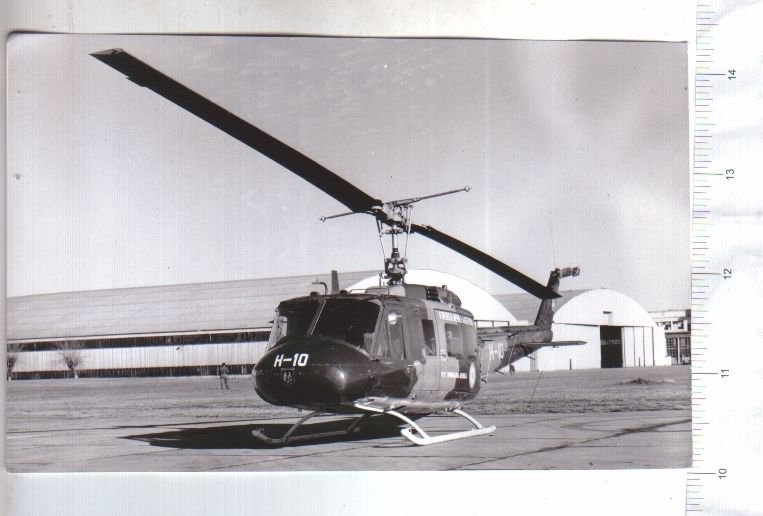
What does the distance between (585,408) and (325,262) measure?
2.96 meters

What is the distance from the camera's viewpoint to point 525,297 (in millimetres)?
6375

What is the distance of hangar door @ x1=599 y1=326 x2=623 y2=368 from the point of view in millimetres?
6895

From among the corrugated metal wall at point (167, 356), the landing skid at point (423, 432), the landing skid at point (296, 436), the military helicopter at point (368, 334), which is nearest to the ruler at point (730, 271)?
the military helicopter at point (368, 334)

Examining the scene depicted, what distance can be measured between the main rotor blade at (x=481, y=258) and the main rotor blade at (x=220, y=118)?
0.99 metres

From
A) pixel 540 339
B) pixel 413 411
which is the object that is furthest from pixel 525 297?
pixel 413 411

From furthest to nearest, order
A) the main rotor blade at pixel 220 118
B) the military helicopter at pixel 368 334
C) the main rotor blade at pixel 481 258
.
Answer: the main rotor blade at pixel 481 258 → the military helicopter at pixel 368 334 → the main rotor blade at pixel 220 118

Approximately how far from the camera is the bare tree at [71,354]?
6457 mm

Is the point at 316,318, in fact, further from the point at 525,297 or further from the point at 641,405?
the point at 641,405

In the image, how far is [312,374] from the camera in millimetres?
4668

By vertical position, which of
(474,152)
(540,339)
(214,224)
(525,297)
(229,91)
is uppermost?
(229,91)

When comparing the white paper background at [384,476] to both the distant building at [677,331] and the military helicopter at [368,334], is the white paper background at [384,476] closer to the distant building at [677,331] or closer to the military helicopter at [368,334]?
the distant building at [677,331]

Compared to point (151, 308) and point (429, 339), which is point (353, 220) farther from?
point (151, 308)

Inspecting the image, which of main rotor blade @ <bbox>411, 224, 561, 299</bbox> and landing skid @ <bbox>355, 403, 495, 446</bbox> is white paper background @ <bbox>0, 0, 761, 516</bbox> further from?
main rotor blade @ <bbox>411, 224, 561, 299</bbox>

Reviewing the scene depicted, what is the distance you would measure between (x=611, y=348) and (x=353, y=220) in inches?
130
